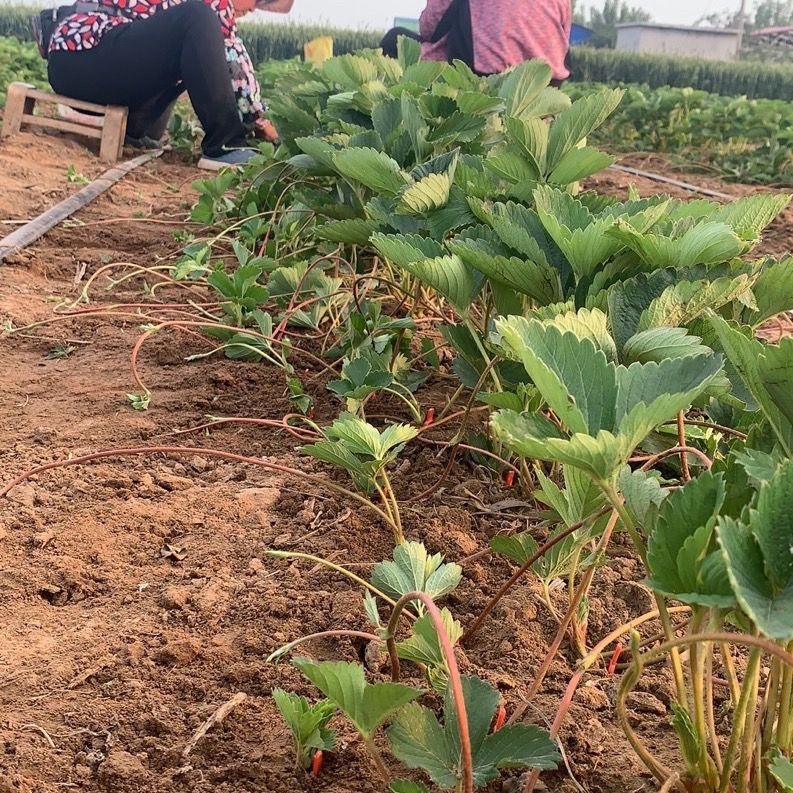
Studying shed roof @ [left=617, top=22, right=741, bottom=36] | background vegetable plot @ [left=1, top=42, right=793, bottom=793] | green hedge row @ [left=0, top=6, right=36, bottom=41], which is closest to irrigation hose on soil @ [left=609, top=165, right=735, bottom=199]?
background vegetable plot @ [left=1, top=42, right=793, bottom=793]

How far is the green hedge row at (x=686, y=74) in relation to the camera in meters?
15.4

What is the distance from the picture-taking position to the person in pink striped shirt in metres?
5.78

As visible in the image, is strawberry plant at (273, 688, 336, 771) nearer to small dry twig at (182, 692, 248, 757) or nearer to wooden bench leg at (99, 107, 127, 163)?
small dry twig at (182, 692, 248, 757)

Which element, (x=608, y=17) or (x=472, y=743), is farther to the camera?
(x=608, y=17)

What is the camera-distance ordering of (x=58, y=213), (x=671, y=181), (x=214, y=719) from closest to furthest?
(x=214, y=719), (x=58, y=213), (x=671, y=181)

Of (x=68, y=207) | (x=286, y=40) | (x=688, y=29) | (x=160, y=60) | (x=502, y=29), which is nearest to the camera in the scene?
(x=68, y=207)

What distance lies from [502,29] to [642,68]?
11183 millimetres

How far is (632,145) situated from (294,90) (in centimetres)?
555

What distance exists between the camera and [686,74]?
16.2m

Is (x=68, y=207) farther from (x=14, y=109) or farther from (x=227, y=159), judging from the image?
(x=14, y=109)

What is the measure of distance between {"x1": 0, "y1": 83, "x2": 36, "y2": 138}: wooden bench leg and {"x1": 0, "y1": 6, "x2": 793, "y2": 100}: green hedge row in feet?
33.0

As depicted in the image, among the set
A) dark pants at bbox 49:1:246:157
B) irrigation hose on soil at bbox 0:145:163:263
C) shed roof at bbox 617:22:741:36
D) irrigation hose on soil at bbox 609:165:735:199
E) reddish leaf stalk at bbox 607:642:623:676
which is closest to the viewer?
reddish leaf stalk at bbox 607:642:623:676

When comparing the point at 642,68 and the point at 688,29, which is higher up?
the point at 688,29

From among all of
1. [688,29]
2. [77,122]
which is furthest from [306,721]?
[688,29]
